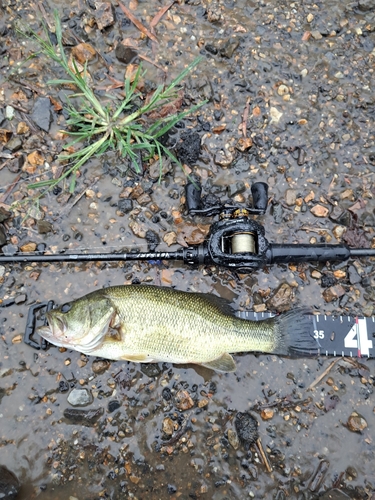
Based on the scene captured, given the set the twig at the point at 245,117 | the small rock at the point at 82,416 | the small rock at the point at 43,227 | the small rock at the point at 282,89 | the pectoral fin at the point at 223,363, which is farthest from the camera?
the small rock at the point at 282,89

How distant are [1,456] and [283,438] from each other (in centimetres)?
287

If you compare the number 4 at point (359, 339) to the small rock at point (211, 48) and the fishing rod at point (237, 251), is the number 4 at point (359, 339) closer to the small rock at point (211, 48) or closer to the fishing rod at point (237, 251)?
the fishing rod at point (237, 251)

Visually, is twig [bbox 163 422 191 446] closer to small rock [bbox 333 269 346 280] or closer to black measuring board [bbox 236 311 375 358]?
black measuring board [bbox 236 311 375 358]

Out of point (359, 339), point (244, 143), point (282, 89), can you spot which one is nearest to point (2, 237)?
point (244, 143)

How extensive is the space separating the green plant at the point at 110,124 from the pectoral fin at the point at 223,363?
216cm

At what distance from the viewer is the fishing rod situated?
3736 millimetres

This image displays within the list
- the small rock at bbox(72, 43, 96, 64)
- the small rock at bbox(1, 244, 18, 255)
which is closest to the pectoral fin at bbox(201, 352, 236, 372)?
the small rock at bbox(1, 244, 18, 255)

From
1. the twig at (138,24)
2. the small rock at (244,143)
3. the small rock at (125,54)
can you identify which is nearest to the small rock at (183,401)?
the small rock at (244,143)

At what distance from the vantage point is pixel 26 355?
4.02 metres

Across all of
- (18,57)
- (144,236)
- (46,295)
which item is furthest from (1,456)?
(18,57)

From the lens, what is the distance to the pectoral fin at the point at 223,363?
3793 millimetres

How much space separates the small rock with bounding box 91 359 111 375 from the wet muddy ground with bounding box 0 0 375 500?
0.10 feet

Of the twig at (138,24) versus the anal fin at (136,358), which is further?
the twig at (138,24)

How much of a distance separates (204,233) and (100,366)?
5.98 feet
